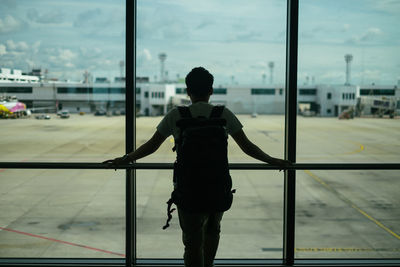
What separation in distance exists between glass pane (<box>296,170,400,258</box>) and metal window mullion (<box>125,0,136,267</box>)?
243 inches

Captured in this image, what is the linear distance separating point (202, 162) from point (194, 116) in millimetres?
246

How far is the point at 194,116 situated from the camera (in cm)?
191

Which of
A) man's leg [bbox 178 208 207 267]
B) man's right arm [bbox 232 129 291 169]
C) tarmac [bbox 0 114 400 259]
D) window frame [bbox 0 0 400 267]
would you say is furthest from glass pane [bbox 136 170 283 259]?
man's right arm [bbox 232 129 291 169]

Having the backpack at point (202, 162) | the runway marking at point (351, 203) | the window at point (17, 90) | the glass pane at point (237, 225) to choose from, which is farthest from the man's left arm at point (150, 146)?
the runway marking at point (351, 203)

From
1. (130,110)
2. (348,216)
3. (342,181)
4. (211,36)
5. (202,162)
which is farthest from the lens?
(342,181)

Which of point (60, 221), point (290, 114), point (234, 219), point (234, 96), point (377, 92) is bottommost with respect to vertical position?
point (234, 219)

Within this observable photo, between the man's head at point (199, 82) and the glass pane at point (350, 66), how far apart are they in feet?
3.77

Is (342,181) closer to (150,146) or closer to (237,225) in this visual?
(237,225)

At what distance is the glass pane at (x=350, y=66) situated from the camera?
3.83 m

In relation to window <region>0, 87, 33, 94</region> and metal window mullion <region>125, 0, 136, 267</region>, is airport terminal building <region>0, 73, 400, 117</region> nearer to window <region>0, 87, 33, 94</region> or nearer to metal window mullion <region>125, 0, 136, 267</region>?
window <region>0, 87, 33, 94</region>

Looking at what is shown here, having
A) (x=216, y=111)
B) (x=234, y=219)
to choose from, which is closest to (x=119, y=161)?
(x=216, y=111)

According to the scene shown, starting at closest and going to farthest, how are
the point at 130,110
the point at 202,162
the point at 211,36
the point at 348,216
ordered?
the point at 202,162 → the point at 130,110 → the point at 211,36 → the point at 348,216

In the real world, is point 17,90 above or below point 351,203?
above

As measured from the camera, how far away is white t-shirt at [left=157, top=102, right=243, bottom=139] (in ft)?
6.30
